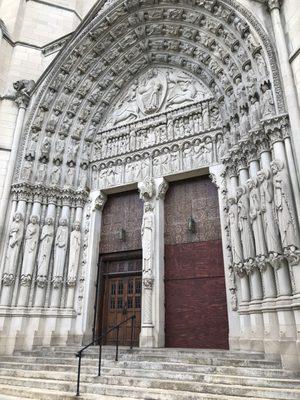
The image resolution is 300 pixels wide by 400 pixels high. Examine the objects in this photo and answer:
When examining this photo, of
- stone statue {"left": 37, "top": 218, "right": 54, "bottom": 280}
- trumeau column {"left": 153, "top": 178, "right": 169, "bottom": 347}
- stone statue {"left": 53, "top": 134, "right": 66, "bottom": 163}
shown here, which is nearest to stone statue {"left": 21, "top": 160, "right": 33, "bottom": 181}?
stone statue {"left": 53, "top": 134, "right": 66, "bottom": 163}

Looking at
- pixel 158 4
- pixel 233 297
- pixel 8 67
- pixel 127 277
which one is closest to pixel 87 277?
pixel 127 277

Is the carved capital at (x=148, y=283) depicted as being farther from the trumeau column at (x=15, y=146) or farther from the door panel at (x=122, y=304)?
the trumeau column at (x=15, y=146)

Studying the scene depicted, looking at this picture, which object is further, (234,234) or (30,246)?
(30,246)

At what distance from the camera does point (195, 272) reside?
7754 mm

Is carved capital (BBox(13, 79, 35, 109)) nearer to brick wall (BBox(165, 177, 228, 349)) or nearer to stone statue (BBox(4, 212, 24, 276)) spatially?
stone statue (BBox(4, 212, 24, 276))

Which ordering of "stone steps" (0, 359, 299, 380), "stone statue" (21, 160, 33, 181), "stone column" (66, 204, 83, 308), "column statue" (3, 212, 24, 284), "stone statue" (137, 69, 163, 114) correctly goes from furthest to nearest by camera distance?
1. "stone statue" (137, 69, 163, 114)
2. "stone statue" (21, 160, 33, 181)
3. "stone column" (66, 204, 83, 308)
4. "column statue" (3, 212, 24, 284)
5. "stone steps" (0, 359, 299, 380)

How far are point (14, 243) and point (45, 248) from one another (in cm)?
76

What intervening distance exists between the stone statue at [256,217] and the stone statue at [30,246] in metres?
5.43

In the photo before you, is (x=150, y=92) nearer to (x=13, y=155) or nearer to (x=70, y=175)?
(x=70, y=175)

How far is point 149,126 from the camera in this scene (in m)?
9.48

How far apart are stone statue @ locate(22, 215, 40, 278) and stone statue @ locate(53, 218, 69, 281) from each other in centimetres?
52

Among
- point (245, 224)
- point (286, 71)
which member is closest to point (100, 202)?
point (245, 224)

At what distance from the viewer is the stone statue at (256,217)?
19.4 ft

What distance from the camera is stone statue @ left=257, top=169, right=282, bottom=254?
5594 millimetres
